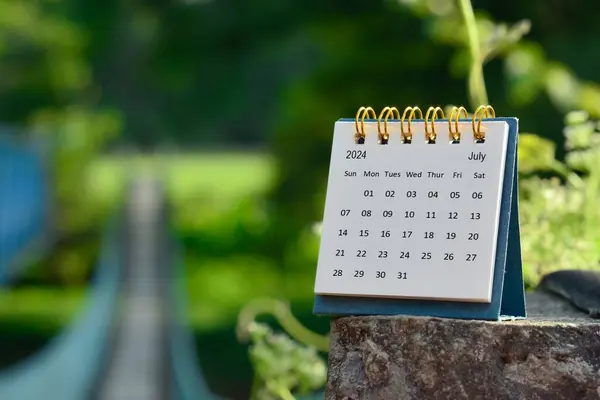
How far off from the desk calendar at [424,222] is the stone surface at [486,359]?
3 centimetres

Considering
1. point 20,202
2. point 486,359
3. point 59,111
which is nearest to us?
point 486,359

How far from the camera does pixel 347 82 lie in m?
6.05

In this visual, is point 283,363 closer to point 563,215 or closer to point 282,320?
point 282,320

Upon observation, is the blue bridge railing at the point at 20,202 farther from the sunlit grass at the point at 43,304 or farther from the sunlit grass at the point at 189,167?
the sunlit grass at the point at 189,167

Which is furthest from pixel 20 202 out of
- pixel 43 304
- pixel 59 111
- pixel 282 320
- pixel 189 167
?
pixel 189 167

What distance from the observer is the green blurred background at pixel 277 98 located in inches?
103

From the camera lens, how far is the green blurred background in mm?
2611

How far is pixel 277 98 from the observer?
10398 millimetres

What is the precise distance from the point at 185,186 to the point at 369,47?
27196mm

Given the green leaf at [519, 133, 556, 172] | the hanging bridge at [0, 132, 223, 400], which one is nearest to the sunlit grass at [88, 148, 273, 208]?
the hanging bridge at [0, 132, 223, 400]

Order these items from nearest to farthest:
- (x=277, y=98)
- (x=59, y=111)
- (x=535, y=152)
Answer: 1. (x=535, y=152)
2. (x=277, y=98)
3. (x=59, y=111)

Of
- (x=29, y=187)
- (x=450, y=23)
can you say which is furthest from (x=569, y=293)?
(x=29, y=187)

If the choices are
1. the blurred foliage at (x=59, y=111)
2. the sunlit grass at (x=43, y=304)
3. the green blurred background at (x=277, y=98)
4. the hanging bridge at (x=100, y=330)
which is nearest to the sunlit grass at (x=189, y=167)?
the green blurred background at (x=277, y=98)

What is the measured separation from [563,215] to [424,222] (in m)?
0.73
